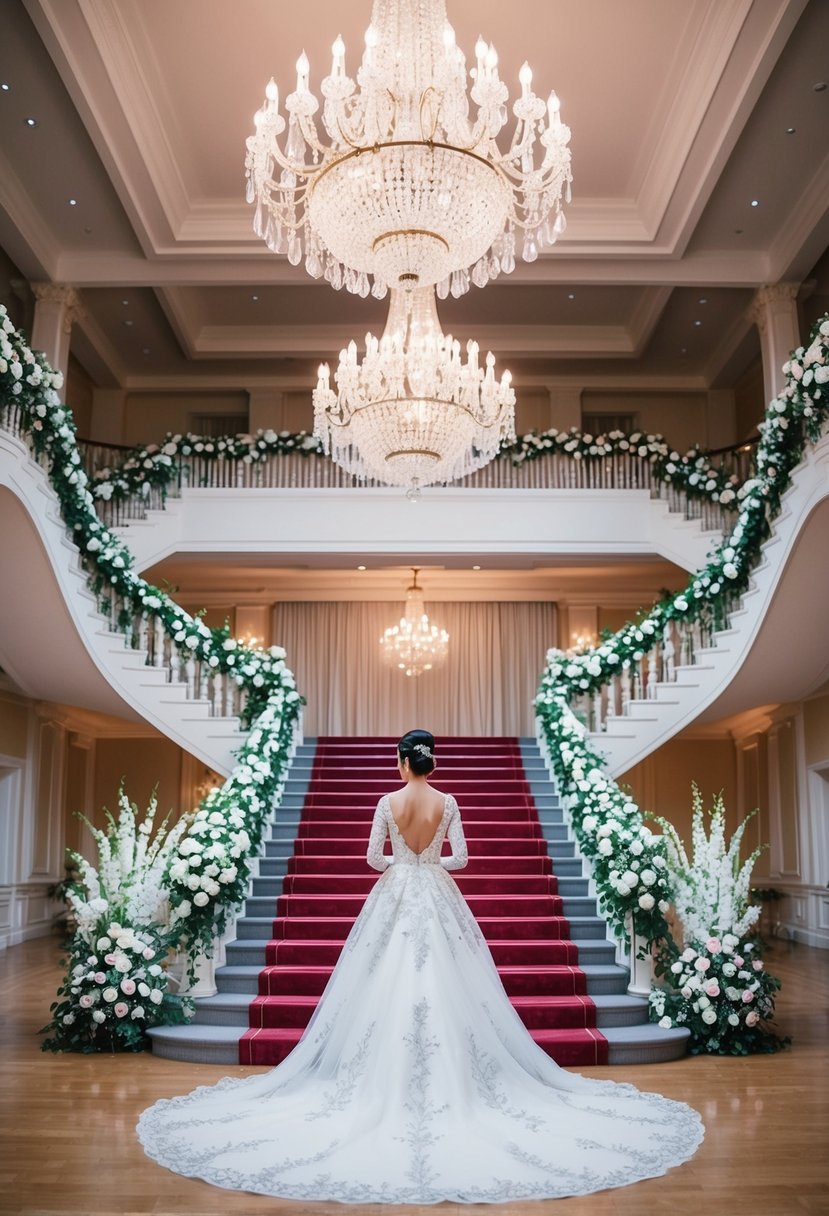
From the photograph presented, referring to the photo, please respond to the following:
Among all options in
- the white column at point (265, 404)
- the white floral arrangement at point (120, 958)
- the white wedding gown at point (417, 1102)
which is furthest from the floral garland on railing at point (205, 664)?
the white column at point (265, 404)

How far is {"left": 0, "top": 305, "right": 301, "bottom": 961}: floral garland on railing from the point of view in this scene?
7051mm

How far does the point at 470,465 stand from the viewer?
359 inches

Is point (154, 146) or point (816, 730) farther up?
point (154, 146)

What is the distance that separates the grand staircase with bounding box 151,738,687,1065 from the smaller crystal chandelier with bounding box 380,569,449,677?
12.0 feet

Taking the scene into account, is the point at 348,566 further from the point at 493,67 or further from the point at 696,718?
the point at 493,67

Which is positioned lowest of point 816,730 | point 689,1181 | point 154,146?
point 689,1181

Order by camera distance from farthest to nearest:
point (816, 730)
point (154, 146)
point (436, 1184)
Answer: point (816, 730) → point (154, 146) → point (436, 1184)

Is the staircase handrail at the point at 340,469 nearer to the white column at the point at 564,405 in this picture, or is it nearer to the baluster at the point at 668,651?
the white column at the point at 564,405

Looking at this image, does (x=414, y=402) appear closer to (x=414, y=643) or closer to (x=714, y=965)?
(x=714, y=965)

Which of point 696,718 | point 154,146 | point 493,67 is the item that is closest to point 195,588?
point 154,146

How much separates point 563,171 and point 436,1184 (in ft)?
18.9

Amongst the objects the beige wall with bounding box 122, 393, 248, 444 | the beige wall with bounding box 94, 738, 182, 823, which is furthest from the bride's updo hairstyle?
the beige wall with bounding box 122, 393, 248, 444

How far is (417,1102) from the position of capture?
4637mm

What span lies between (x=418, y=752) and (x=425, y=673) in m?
12.0
